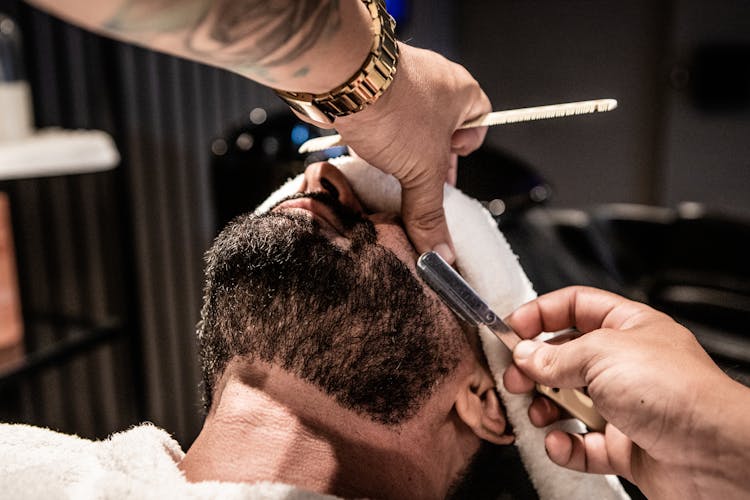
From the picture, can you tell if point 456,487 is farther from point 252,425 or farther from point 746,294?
point 746,294

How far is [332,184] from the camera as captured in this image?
90 centimetres

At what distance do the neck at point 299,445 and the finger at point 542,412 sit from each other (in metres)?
0.14

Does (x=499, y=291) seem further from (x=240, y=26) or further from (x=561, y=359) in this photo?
(x=240, y=26)

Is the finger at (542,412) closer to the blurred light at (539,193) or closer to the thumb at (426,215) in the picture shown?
the thumb at (426,215)

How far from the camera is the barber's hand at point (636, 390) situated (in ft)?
2.04

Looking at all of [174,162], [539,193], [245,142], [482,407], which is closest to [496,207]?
[539,193]

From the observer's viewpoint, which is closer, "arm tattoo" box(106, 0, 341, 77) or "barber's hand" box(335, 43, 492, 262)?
"arm tattoo" box(106, 0, 341, 77)

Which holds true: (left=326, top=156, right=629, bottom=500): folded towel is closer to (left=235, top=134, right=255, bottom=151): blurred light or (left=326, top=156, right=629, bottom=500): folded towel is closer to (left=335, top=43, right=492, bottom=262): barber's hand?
(left=335, top=43, right=492, bottom=262): barber's hand

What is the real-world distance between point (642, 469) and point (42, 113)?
1.83 m

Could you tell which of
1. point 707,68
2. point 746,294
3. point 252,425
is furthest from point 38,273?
point 707,68

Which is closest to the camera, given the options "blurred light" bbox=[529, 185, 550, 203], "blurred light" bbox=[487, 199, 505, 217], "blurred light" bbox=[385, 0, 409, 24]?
"blurred light" bbox=[487, 199, 505, 217]

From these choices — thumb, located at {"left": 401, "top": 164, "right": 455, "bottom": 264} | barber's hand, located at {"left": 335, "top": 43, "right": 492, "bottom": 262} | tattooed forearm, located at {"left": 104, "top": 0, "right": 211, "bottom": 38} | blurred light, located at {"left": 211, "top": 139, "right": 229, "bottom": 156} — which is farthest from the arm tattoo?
blurred light, located at {"left": 211, "top": 139, "right": 229, "bottom": 156}

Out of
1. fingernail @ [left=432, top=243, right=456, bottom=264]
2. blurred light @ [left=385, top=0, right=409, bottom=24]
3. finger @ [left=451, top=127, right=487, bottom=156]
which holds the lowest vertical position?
fingernail @ [left=432, top=243, right=456, bottom=264]

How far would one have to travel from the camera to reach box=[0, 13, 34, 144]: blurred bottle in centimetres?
156
